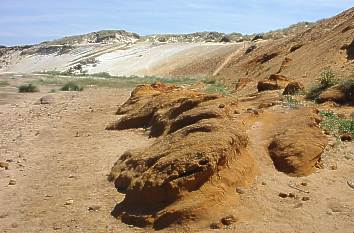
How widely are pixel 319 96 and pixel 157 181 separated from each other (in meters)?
5.34

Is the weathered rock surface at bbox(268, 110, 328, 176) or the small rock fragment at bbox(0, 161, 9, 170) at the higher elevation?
the weathered rock surface at bbox(268, 110, 328, 176)

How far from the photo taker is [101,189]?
912cm

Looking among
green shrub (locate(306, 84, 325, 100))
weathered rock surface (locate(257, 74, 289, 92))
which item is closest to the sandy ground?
green shrub (locate(306, 84, 325, 100))

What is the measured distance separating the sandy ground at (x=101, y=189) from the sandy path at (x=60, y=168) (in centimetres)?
1

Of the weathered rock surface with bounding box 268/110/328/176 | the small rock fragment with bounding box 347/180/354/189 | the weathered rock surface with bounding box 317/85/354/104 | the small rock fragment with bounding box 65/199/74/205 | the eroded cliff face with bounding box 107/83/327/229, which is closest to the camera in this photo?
the eroded cliff face with bounding box 107/83/327/229

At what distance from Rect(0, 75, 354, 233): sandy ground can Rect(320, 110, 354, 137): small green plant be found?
372mm

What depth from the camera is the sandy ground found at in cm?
715

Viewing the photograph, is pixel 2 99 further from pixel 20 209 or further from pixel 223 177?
pixel 223 177

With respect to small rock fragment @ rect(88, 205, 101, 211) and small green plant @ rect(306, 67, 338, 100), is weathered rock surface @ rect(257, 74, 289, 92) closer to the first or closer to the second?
small green plant @ rect(306, 67, 338, 100)

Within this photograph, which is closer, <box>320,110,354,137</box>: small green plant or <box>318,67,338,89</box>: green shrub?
<box>320,110,354,137</box>: small green plant

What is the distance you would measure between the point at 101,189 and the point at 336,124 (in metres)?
4.03

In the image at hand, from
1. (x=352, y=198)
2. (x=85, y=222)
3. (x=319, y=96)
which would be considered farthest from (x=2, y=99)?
(x=352, y=198)

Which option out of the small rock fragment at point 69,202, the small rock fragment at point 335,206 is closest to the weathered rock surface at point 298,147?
the small rock fragment at point 335,206

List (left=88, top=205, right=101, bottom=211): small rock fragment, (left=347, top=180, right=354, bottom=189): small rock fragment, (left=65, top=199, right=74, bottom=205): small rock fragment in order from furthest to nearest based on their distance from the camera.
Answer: (left=65, top=199, right=74, bottom=205): small rock fragment
(left=88, top=205, right=101, bottom=211): small rock fragment
(left=347, top=180, right=354, bottom=189): small rock fragment
